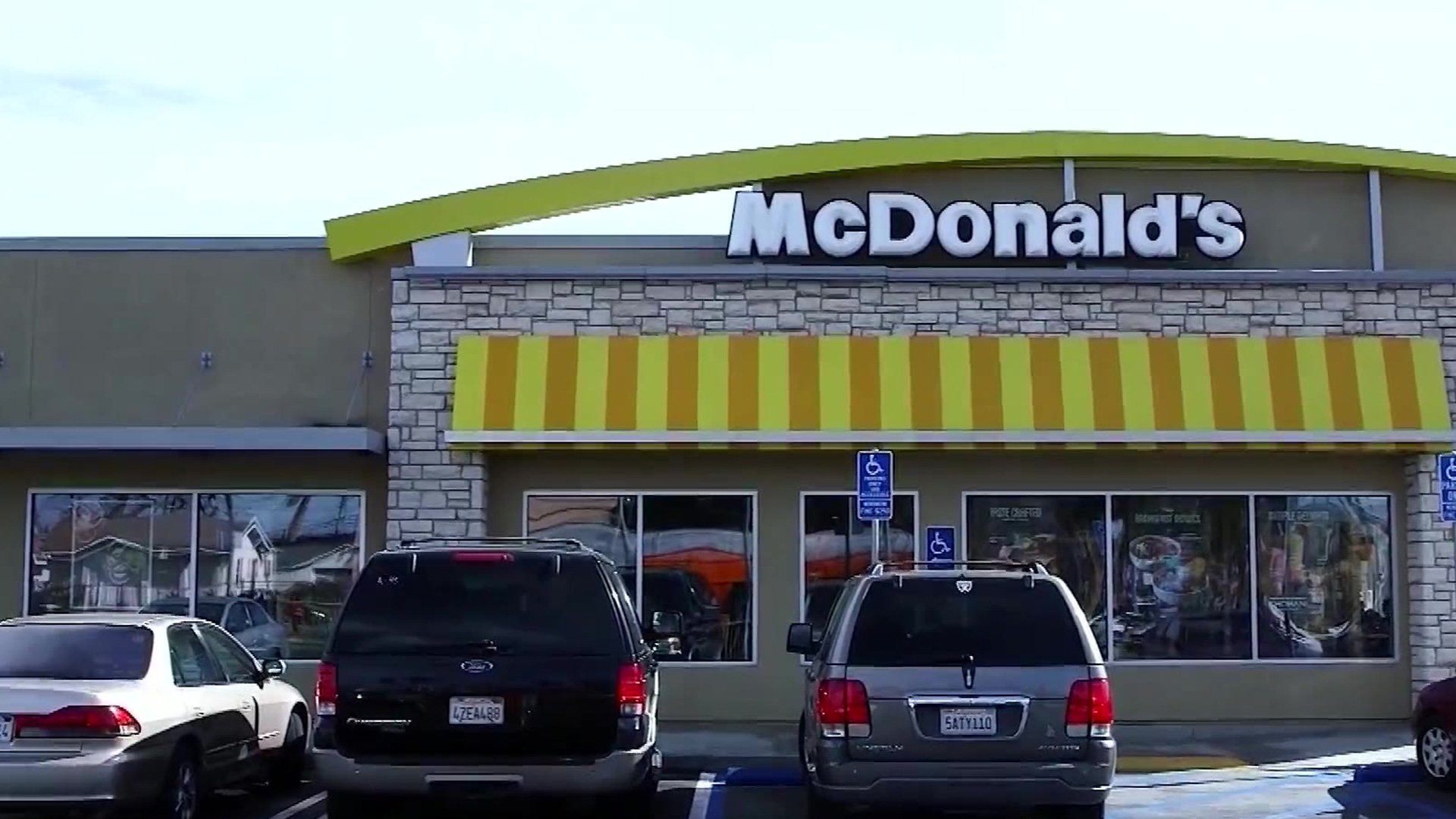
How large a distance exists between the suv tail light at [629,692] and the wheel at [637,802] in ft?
1.60

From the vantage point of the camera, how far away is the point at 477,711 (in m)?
9.14

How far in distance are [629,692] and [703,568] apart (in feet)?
26.0

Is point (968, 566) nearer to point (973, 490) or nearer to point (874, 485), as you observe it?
point (874, 485)

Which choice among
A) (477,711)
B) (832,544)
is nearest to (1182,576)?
(832,544)

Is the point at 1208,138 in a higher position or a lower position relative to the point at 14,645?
higher

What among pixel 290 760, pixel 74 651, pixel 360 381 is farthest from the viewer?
pixel 360 381

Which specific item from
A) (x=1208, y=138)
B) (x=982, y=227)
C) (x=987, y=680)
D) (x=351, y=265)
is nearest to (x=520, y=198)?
(x=351, y=265)

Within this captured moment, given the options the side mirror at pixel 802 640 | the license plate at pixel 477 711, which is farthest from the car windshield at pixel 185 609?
the license plate at pixel 477 711

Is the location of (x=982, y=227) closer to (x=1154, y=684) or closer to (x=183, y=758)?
(x=1154, y=684)

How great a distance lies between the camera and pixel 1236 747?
15438mm

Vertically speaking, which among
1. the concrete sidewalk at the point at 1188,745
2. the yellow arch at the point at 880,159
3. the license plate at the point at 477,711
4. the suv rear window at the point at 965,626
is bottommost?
the concrete sidewalk at the point at 1188,745

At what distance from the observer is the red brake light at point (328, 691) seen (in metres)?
9.16

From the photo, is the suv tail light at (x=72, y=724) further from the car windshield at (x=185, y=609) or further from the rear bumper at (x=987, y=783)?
the car windshield at (x=185, y=609)

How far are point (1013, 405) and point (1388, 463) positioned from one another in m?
4.40
